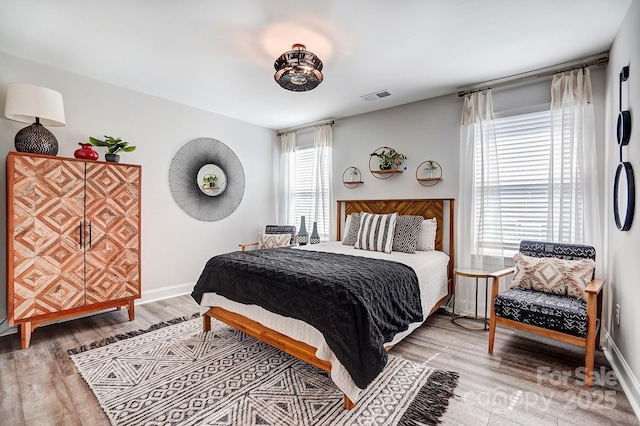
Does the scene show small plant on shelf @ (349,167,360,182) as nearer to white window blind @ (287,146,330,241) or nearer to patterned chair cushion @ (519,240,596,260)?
white window blind @ (287,146,330,241)

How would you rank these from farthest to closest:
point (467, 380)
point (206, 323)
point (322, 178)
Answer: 1. point (322, 178)
2. point (206, 323)
3. point (467, 380)

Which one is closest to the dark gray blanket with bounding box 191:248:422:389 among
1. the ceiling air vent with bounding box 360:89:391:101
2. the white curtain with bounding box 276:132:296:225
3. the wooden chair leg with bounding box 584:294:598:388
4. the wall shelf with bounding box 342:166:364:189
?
the wooden chair leg with bounding box 584:294:598:388

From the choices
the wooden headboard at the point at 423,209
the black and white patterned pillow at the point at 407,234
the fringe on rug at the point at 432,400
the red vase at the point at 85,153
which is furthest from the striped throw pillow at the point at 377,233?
the red vase at the point at 85,153

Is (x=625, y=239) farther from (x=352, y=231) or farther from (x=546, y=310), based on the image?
(x=352, y=231)

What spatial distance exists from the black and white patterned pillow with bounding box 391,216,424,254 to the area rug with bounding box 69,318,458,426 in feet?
4.38

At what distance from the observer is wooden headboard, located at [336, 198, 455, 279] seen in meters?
3.70

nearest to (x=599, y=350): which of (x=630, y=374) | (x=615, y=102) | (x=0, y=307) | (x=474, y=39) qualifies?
(x=630, y=374)

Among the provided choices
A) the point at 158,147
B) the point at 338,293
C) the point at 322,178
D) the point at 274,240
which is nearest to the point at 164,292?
the point at 274,240

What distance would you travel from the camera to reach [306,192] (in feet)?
17.5

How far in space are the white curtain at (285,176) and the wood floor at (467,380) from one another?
2.94 m

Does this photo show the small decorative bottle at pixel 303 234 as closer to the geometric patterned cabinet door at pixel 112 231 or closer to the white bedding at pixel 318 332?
the white bedding at pixel 318 332

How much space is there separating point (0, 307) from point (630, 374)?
17.4ft

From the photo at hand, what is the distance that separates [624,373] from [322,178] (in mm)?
3994

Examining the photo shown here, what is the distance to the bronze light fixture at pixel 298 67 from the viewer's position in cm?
248
